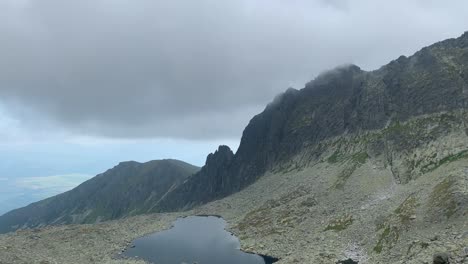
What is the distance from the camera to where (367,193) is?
388 feet

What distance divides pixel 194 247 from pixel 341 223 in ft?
139

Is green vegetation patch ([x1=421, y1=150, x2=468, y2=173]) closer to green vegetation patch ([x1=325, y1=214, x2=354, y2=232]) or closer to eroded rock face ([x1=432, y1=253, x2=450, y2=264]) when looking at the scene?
green vegetation patch ([x1=325, y1=214, x2=354, y2=232])

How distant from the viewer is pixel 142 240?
127000mm

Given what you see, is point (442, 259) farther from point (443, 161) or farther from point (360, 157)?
point (360, 157)

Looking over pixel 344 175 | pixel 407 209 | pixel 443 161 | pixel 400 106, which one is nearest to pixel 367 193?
pixel 344 175

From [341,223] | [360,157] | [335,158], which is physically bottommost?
[341,223]

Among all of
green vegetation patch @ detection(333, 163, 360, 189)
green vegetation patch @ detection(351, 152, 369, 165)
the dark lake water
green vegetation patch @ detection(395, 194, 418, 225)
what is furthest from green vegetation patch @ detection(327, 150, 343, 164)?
green vegetation patch @ detection(395, 194, 418, 225)

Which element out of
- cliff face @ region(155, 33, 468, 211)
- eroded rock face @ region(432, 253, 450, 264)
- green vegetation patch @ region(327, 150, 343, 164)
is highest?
cliff face @ region(155, 33, 468, 211)

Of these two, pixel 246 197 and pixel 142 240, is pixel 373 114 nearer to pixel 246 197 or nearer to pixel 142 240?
pixel 246 197

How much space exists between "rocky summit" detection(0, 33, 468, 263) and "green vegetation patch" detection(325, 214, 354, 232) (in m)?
0.33

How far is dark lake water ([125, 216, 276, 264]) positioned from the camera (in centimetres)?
9925

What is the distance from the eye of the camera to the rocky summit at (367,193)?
79312 millimetres

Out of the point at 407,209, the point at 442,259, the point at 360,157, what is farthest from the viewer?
the point at 360,157

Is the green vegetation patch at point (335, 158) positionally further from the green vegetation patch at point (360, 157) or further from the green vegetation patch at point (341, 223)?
the green vegetation patch at point (341, 223)
